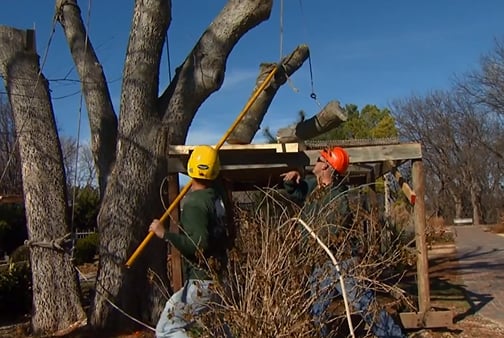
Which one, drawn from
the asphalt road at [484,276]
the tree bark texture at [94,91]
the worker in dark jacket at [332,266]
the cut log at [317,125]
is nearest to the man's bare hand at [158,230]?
the worker in dark jacket at [332,266]

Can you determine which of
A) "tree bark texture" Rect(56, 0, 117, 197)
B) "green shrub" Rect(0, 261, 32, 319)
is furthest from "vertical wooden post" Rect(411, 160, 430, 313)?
"green shrub" Rect(0, 261, 32, 319)

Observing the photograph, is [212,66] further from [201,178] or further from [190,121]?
[201,178]

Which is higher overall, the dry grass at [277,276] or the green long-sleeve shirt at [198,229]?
the green long-sleeve shirt at [198,229]

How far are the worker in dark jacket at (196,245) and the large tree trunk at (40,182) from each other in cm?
429

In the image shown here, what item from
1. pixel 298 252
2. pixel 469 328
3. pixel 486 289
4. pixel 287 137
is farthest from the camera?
pixel 486 289

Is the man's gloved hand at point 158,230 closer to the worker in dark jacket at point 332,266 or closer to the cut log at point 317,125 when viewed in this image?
the worker in dark jacket at point 332,266

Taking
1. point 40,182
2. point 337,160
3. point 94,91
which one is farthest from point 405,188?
point 40,182

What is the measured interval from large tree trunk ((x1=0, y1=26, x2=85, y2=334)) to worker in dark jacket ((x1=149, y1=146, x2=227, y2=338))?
14.1ft

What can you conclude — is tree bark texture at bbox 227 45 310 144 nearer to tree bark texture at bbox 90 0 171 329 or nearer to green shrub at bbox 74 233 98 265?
tree bark texture at bbox 90 0 171 329

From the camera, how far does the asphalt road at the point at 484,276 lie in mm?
9836

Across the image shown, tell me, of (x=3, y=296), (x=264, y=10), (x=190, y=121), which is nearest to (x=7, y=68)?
(x=190, y=121)

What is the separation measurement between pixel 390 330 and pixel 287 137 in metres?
4.36

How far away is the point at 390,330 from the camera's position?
18.6 ft

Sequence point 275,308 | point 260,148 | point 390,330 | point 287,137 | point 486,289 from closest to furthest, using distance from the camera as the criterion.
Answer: point 275,308, point 390,330, point 260,148, point 287,137, point 486,289
